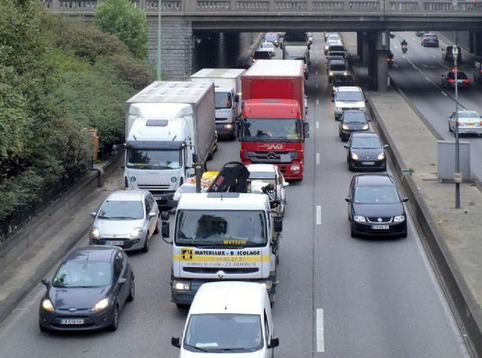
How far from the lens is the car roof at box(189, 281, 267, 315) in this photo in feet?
64.3

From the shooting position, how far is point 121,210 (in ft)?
103

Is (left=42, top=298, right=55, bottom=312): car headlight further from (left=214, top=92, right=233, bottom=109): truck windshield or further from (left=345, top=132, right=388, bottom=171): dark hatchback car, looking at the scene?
(left=214, top=92, right=233, bottom=109): truck windshield

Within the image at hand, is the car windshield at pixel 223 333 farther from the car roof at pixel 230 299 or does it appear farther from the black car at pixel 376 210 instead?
the black car at pixel 376 210

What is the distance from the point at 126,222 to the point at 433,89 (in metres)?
52.7

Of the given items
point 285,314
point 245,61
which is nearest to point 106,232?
point 285,314

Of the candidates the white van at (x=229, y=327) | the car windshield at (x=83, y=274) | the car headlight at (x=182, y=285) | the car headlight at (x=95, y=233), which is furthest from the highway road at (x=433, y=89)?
the white van at (x=229, y=327)

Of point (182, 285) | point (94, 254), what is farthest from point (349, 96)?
point (182, 285)

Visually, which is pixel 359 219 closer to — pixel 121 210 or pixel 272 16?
pixel 121 210

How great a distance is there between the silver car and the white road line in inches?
287

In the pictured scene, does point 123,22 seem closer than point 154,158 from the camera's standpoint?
No

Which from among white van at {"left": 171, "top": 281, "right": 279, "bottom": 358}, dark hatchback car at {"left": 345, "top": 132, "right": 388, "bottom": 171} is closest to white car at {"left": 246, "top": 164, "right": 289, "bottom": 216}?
dark hatchback car at {"left": 345, "top": 132, "right": 388, "bottom": 171}

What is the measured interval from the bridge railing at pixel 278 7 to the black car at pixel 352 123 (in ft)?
62.3

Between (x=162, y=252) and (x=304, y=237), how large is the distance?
449cm

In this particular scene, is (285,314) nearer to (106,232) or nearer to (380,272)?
(380,272)
